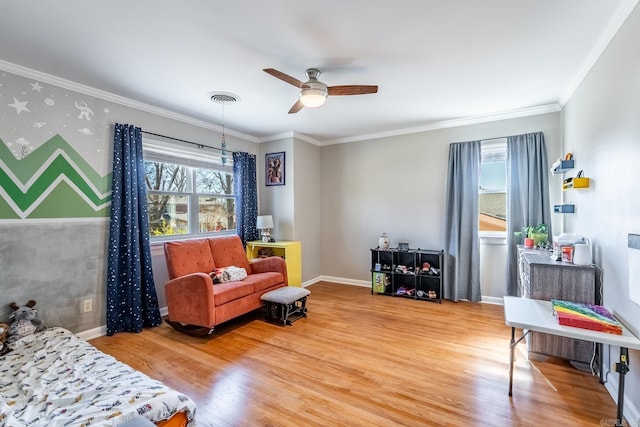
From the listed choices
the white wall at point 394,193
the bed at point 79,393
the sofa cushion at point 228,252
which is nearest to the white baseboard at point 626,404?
the white wall at point 394,193

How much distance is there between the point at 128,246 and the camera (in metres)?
3.09

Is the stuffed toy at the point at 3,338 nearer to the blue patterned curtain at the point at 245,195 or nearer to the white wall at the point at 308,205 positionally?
the blue patterned curtain at the point at 245,195

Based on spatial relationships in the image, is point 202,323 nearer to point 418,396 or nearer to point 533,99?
point 418,396

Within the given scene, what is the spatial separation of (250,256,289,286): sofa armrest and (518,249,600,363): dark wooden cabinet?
2648mm

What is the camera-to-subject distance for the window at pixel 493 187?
3947 mm

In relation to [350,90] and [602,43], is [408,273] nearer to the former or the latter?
[350,90]

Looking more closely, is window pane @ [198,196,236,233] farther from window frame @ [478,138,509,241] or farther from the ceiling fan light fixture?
window frame @ [478,138,509,241]

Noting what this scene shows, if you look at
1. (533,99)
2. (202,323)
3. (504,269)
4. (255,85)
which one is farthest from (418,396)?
(533,99)

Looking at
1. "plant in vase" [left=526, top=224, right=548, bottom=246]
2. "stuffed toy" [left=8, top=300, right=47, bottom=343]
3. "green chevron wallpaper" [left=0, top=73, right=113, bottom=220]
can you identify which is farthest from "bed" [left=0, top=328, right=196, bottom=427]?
"plant in vase" [left=526, top=224, right=548, bottom=246]

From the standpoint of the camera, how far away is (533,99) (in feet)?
10.9

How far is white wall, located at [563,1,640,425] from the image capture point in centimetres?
171

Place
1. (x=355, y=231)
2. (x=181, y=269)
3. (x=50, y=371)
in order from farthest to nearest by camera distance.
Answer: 1. (x=355, y=231)
2. (x=181, y=269)
3. (x=50, y=371)

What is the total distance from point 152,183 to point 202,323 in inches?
72.2

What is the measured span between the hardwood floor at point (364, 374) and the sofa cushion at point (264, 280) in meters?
0.41
